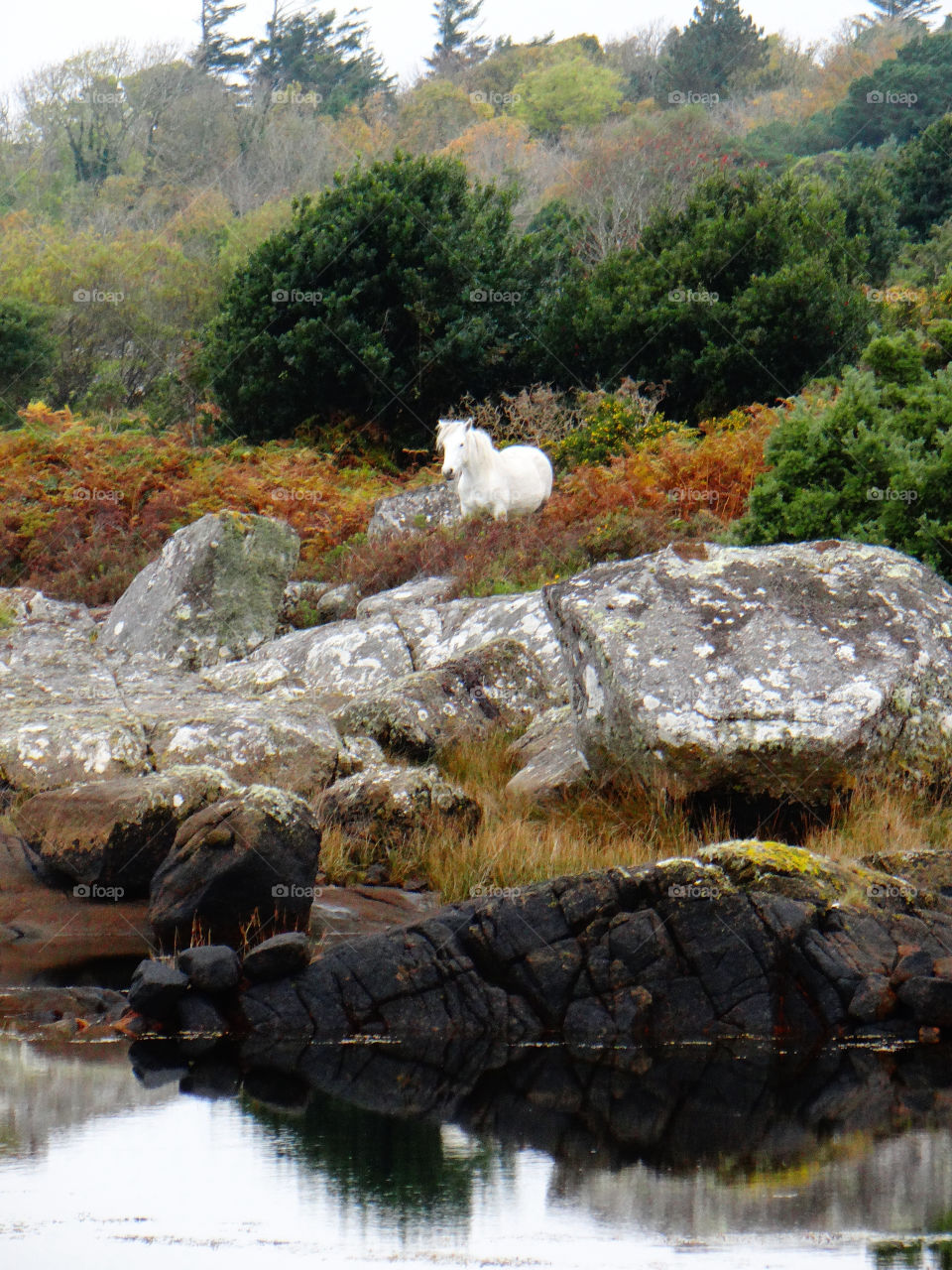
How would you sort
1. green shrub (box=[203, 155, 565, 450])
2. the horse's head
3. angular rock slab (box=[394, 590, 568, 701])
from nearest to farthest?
angular rock slab (box=[394, 590, 568, 701]) < the horse's head < green shrub (box=[203, 155, 565, 450])

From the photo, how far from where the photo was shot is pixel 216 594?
50.1ft

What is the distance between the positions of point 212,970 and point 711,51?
71.5 metres

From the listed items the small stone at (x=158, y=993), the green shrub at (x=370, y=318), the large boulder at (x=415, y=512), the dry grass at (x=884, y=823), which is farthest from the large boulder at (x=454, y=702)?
the green shrub at (x=370, y=318)

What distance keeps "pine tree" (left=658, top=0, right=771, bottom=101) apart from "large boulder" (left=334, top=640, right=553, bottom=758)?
206ft

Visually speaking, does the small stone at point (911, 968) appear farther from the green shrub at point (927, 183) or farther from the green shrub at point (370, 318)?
the green shrub at point (927, 183)

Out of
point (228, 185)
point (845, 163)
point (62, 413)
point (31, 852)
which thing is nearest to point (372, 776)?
point (31, 852)

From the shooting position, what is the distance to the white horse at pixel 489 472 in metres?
17.0

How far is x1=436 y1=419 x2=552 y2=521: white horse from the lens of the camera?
16984 millimetres

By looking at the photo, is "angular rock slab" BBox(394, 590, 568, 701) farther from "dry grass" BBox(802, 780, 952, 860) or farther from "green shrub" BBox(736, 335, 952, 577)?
"dry grass" BBox(802, 780, 952, 860)

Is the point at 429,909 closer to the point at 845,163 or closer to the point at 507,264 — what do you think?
the point at 507,264

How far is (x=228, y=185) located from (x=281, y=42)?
22098mm

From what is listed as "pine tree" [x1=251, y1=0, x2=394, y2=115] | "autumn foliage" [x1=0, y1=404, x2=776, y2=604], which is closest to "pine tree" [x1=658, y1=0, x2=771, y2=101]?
"pine tree" [x1=251, y1=0, x2=394, y2=115]

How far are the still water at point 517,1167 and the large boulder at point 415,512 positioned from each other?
39.9ft

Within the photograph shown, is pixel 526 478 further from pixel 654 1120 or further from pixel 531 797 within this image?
pixel 654 1120
